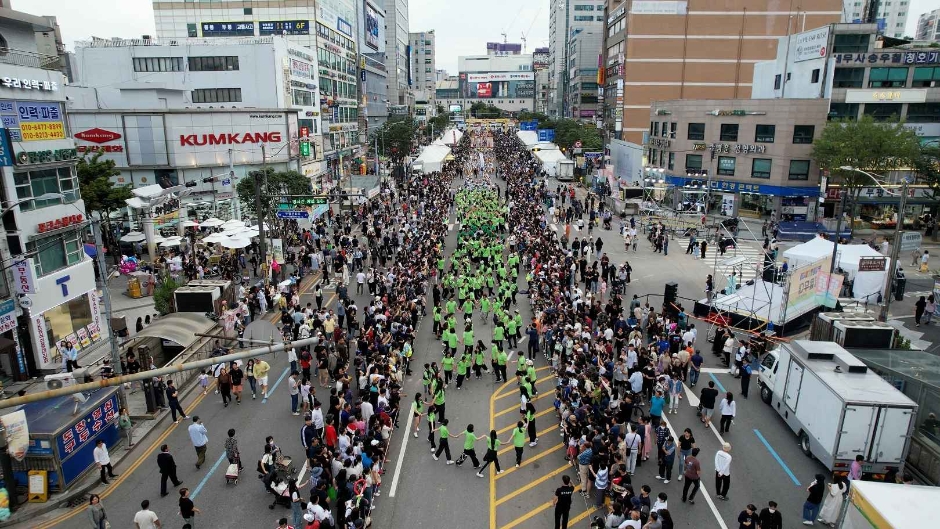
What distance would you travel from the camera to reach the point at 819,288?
21.7 m

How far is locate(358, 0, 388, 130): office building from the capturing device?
308 feet

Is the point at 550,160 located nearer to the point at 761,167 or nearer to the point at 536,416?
the point at 761,167

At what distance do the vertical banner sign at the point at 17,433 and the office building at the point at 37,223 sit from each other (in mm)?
8016

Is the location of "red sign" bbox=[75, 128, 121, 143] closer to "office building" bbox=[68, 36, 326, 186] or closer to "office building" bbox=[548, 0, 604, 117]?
"office building" bbox=[68, 36, 326, 186]

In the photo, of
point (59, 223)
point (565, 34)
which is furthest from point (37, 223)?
point (565, 34)

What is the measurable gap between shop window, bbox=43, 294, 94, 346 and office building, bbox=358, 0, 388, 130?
70870 millimetres

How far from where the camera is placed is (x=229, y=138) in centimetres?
4750

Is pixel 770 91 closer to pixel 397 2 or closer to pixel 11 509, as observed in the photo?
pixel 11 509

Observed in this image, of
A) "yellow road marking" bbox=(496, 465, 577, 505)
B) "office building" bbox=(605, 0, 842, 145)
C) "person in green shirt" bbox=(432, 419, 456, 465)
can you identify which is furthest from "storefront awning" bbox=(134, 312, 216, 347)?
"office building" bbox=(605, 0, 842, 145)

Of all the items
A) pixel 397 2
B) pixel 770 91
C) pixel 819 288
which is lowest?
pixel 819 288

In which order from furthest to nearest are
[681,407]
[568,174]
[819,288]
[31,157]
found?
1. [568,174]
2. [819,288]
3. [31,157]
4. [681,407]

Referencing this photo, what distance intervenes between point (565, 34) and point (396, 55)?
176 feet

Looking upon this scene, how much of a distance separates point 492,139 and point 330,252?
110442 mm

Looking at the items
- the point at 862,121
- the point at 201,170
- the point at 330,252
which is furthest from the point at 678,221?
the point at 201,170
